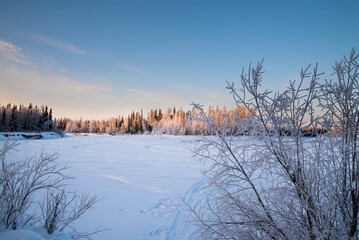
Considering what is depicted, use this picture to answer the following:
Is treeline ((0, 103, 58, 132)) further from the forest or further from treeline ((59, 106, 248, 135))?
treeline ((59, 106, 248, 135))

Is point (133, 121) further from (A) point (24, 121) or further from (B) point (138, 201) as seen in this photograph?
(B) point (138, 201)

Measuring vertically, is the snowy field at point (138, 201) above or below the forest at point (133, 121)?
below

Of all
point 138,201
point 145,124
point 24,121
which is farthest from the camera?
point 145,124

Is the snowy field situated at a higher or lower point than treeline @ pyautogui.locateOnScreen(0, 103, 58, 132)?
lower

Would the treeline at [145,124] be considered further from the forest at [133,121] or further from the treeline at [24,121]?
the treeline at [24,121]

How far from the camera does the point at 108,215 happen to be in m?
4.96

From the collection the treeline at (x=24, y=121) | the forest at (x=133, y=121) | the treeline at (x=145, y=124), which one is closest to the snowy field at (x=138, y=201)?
the forest at (x=133, y=121)

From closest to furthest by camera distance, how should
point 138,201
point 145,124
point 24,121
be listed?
1. point 138,201
2. point 24,121
3. point 145,124

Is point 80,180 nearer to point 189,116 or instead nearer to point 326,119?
point 189,116

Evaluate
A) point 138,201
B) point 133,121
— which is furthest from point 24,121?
point 138,201

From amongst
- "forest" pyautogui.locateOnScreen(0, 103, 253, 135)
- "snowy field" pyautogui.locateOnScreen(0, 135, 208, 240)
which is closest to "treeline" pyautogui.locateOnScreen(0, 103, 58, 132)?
"forest" pyautogui.locateOnScreen(0, 103, 253, 135)

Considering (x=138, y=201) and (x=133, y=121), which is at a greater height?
(x=133, y=121)

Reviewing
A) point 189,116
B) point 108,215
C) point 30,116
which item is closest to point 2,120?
point 30,116

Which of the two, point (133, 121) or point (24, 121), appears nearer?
point (24, 121)
